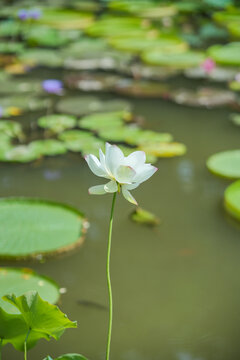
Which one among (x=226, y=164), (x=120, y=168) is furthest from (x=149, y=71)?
(x=120, y=168)

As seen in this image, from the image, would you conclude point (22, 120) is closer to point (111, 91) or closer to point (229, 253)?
point (111, 91)

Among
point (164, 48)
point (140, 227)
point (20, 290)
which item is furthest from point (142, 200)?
point (164, 48)

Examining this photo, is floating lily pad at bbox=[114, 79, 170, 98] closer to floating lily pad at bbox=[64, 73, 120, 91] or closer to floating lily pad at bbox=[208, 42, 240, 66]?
floating lily pad at bbox=[64, 73, 120, 91]

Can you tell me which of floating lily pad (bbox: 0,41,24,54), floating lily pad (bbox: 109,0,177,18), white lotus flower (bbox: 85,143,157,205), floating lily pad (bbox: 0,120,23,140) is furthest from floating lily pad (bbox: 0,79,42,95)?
white lotus flower (bbox: 85,143,157,205)

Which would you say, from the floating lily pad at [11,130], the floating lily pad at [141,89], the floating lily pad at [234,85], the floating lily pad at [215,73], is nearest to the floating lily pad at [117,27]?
the floating lily pad at [215,73]

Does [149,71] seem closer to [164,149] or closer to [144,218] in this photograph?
[164,149]

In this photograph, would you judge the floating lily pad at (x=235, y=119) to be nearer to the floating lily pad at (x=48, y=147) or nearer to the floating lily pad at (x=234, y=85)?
the floating lily pad at (x=234, y=85)
